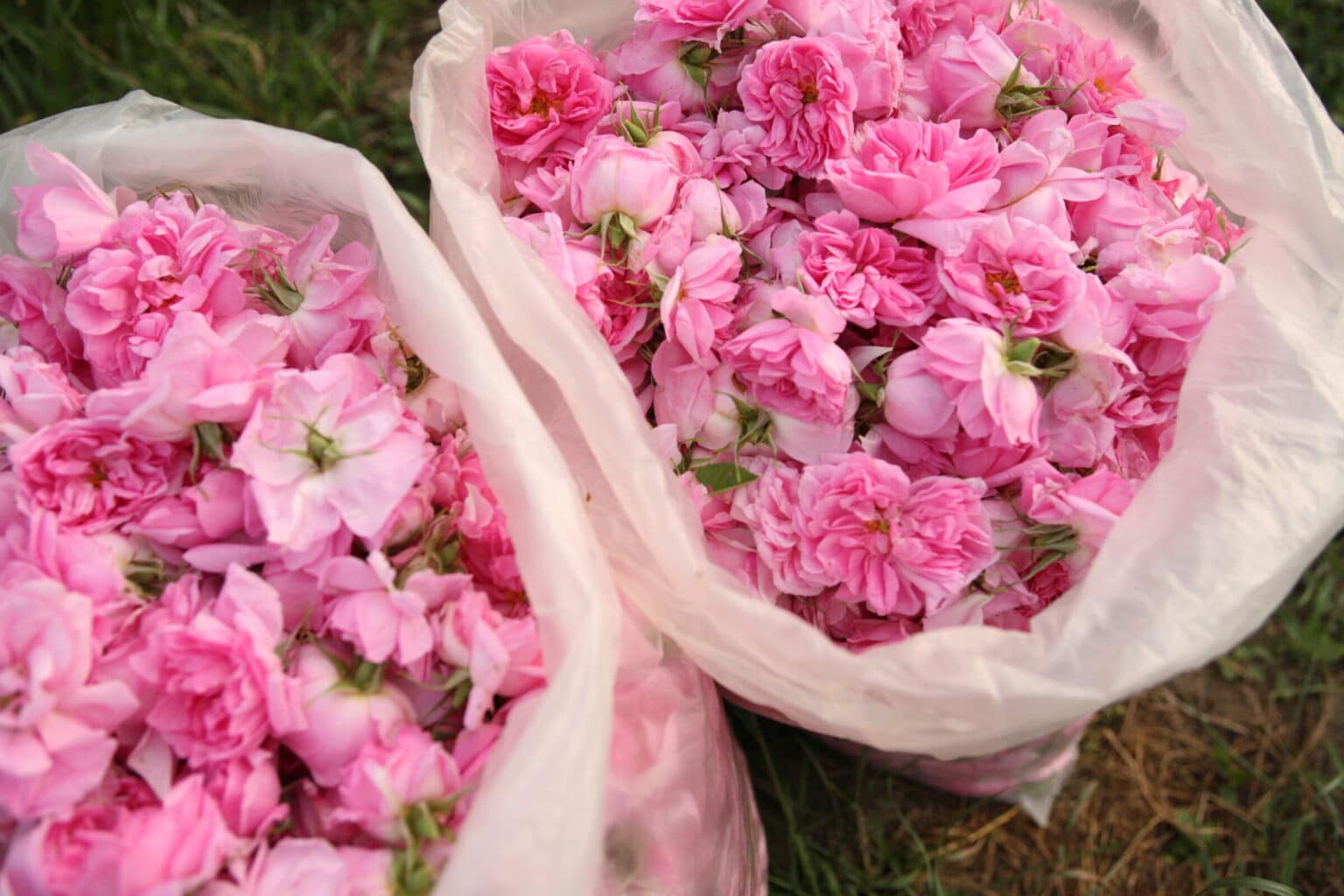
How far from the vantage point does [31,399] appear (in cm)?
56

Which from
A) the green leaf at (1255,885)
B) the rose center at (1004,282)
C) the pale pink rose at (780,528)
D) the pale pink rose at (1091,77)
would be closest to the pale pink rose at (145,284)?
the pale pink rose at (780,528)

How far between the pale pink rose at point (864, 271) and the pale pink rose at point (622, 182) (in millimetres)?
92

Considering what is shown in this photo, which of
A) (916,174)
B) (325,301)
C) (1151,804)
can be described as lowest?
(1151,804)

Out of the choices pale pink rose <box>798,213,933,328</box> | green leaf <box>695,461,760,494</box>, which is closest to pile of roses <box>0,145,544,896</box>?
green leaf <box>695,461,760,494</box>

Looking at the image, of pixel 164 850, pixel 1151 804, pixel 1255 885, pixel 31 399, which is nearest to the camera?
pixel 164 850

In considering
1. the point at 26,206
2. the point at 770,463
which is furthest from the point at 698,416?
the point at 26,206

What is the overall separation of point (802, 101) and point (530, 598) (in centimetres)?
35

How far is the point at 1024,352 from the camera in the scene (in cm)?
57

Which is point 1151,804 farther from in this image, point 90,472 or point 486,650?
point 90,472

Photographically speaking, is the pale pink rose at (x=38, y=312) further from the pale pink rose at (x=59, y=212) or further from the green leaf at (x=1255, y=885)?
the green leaf at (x=1255, y=885)

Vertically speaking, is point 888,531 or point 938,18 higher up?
point 938,18

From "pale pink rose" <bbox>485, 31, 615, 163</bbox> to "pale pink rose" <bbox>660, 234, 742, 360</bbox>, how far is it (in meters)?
0.15

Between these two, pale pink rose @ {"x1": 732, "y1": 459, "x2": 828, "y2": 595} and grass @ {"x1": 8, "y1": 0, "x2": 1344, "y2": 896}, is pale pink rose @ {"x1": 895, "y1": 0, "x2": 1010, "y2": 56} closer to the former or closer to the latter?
pale pink rose @ {"x1": 732, "y1": 459, "x2": 828, "y2": 595}

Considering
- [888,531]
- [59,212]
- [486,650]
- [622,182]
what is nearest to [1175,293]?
[888,531]
